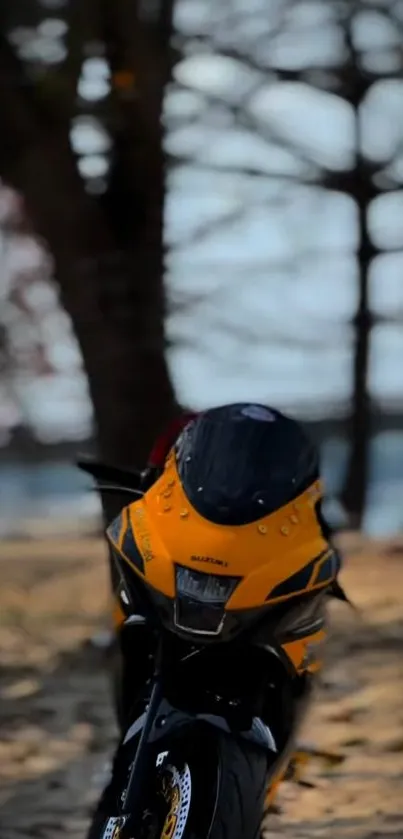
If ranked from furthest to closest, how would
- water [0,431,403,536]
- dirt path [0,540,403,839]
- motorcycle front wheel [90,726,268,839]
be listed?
water [0,431,403,536], dirt path [0,540,403,839], motorcycle front wheel [90,726,268,839]

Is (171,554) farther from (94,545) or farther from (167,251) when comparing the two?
(94,545)

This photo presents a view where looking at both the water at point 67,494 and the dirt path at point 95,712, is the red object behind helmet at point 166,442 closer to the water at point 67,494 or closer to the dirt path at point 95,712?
the dirt path at point 95,712

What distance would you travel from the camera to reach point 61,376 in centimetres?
720

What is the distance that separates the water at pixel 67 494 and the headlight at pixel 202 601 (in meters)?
6.03

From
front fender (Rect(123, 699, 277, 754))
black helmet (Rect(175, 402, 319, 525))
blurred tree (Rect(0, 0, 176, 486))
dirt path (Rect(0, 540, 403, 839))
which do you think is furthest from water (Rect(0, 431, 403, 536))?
front fender (Rect(123, 699, 277, 754))

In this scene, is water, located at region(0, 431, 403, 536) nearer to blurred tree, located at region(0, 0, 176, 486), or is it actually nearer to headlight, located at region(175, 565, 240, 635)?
blurred tree, located at region(0, 0, 176, 486)

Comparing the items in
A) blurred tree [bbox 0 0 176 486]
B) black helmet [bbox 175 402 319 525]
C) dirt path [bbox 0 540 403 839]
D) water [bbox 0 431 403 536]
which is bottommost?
water [bbox 0 431 403 536]

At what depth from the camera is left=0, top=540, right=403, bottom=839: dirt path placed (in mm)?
3047

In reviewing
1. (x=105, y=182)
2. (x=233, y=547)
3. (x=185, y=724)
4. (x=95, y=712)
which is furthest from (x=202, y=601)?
(x=105, y=182)

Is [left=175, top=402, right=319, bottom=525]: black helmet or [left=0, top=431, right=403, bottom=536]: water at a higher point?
[left=175, top=402, right=319, bottom=525]: black helmet

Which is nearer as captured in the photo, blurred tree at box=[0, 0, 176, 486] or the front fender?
the front fender

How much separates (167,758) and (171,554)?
34 cm

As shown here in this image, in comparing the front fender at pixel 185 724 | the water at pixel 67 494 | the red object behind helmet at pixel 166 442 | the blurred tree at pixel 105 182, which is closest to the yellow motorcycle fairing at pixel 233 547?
the front fender at pixel 185 724

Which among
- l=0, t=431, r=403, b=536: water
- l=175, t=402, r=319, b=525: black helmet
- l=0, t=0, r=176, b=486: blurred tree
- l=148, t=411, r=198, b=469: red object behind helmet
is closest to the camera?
l=175, t=402, r=319, b=525: black helmet
